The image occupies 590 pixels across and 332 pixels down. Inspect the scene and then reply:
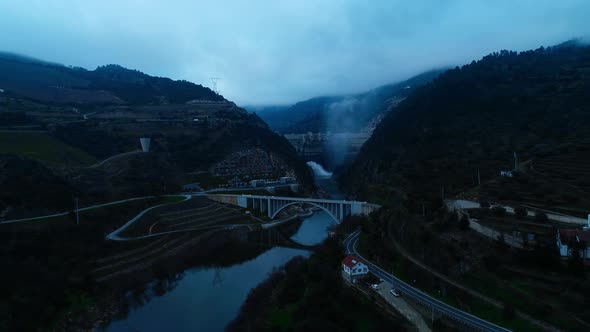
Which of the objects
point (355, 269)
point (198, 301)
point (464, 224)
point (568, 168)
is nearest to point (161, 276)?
point (198, 301)

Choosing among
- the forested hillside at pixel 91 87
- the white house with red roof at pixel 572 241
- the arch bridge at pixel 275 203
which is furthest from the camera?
the forested hillside at pixel 91 87

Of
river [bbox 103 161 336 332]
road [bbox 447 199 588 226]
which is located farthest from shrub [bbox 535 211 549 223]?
river [bbox 103 161 336 332]

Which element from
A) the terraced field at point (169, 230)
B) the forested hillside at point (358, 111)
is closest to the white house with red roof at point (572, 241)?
the terraced field at point (169, 230)

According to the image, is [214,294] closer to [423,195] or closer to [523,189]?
[423,195]

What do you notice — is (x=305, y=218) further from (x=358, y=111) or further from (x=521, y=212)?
(x=358, y=111)

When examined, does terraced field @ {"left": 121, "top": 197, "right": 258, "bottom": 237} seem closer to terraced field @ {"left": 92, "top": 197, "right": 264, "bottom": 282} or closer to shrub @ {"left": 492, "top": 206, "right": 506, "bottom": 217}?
terraced field @ {"left": 92, "top": 197, "right": 264, "bottom": 282}

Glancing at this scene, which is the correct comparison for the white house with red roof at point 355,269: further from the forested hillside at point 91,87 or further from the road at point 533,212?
the forested hillside at point 91,87
